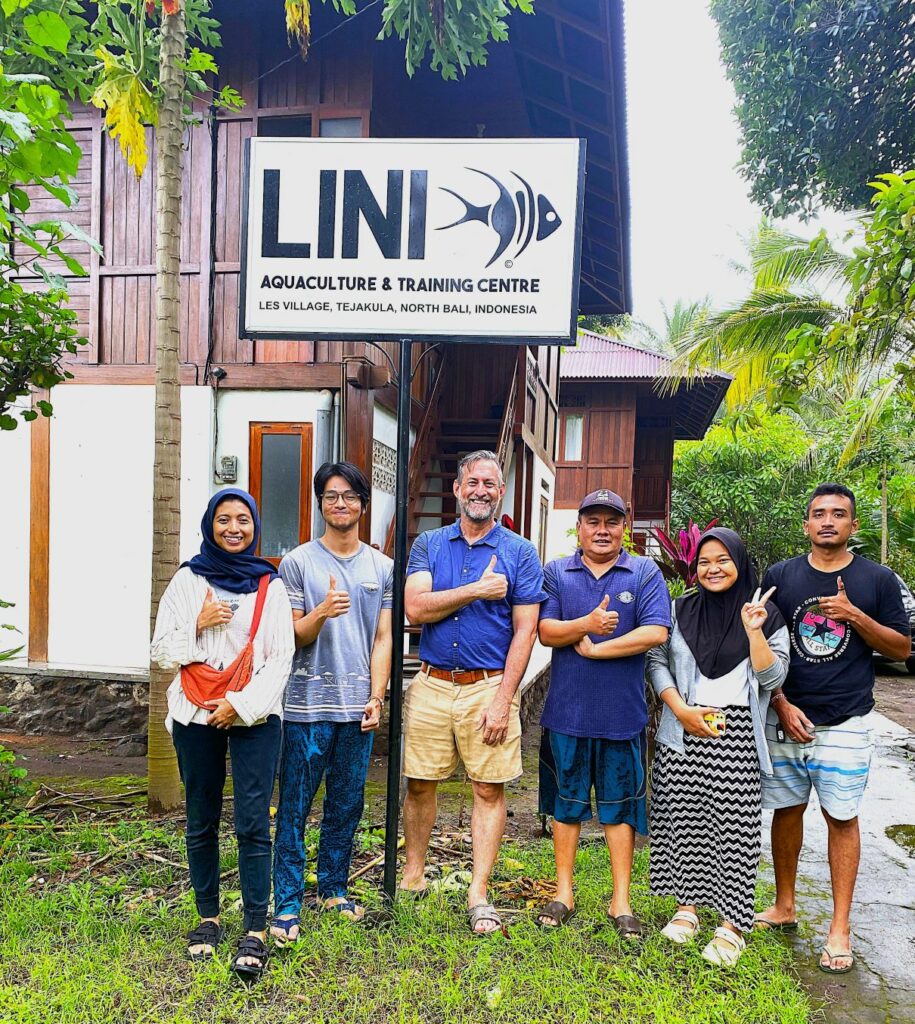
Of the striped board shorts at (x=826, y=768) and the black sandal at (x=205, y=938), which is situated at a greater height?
the striped board shorts at (x=826, y=768)

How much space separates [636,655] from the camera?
369cm

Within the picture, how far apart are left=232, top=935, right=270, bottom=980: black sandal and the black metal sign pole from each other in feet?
2.08

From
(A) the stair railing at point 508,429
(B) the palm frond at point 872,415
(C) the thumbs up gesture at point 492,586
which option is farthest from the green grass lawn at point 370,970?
(B) the palm frond at point 872,415

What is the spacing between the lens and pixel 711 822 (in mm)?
3559

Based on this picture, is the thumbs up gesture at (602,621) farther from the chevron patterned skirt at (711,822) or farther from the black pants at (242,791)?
the black pants at (242,791)

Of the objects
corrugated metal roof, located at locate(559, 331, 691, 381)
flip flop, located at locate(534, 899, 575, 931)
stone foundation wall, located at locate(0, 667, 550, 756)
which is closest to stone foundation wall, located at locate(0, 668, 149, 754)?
stone foundation wall, located at locate(0, 667, 550, 756)

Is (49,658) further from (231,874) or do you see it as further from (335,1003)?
(335,1003)

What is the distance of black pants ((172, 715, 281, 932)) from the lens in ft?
10.6

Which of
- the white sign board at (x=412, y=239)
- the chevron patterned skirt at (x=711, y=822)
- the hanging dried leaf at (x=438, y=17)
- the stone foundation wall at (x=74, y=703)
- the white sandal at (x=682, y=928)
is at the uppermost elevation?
the hanging dried leaf at (x=438, y=17)

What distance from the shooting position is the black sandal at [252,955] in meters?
3.17

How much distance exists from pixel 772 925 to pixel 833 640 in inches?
52.3

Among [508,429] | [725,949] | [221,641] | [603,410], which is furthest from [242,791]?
[603,410]

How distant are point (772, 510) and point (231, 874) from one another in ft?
68.6

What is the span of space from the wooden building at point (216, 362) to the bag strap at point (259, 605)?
3950mm
